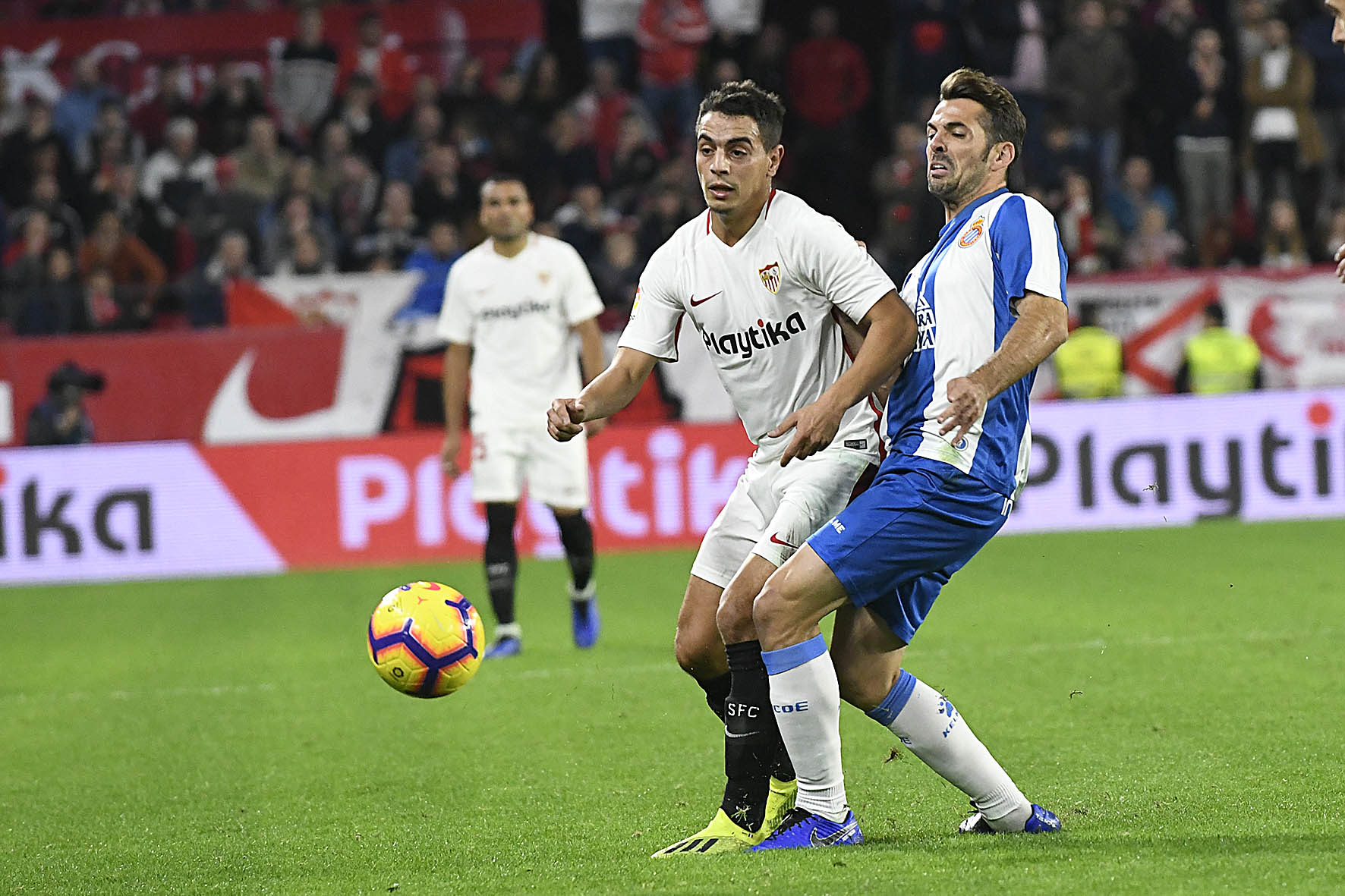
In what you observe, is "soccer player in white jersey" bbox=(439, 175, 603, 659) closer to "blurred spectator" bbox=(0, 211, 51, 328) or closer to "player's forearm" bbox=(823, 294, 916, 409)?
"player's forearm" bbox=(823, 294, 916, 409)

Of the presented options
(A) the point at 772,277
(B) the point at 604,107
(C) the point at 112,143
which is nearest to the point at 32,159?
(C) the point at 112,143

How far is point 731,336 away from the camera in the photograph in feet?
16.4

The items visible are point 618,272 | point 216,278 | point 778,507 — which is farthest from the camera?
point 216,278

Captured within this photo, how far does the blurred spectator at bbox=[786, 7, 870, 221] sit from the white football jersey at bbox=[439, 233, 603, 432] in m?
7.85

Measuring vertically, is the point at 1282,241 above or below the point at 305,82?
below

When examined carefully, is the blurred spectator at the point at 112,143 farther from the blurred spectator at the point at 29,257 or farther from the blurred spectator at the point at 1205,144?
the blurred spectator at the point at 1205,144

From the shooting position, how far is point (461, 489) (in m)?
12.4

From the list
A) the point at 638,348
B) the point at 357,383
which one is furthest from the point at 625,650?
the point at 357,383

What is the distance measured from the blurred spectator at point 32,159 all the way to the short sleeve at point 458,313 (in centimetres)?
869

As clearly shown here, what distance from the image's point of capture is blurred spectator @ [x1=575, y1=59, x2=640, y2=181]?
54.7ft

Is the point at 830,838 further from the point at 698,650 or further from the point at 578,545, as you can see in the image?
the point at 578,545

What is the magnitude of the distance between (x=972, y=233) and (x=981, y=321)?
241 mm

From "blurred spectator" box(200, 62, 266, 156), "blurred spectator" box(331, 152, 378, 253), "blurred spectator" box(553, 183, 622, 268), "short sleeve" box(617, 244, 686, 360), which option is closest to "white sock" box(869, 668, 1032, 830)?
"short sleeve" box(617, 244, 686, 360)

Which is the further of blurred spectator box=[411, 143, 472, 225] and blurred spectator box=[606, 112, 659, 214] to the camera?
blurred spectator box=[606, 112, 659, 214]
